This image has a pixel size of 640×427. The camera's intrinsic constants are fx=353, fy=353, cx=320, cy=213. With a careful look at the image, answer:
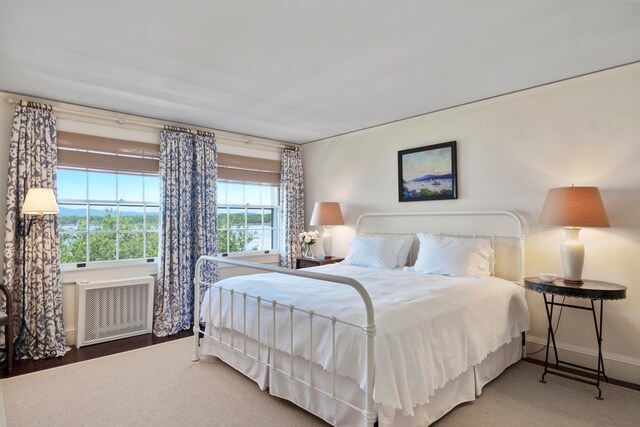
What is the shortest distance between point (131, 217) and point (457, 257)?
3.55 m

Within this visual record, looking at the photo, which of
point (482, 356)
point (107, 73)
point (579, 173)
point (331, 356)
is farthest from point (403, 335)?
point (107, 73)

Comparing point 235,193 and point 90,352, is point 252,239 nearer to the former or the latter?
point 235,193

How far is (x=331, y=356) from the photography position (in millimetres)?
2025

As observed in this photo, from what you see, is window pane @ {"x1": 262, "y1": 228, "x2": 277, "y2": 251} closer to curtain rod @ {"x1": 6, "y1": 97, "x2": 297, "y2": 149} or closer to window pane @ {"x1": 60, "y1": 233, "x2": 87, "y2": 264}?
curtain rod @ {"x1": 6, "y1": 97, "x2": 297, "y2": 149}

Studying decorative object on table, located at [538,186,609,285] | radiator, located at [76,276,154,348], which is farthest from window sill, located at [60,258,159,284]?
decorative object on table, located at [538,186,609,285]

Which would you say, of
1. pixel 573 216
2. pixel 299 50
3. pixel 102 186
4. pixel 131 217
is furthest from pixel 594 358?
pixel 102 186

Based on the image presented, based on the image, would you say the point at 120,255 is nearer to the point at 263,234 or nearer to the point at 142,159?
the point at 142,159

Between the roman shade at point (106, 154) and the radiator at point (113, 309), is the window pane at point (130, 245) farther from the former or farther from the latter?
the roman shade at point (106, 154)

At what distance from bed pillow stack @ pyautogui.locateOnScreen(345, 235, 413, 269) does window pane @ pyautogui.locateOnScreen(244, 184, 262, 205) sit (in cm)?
179

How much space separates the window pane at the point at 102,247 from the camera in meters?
3.80

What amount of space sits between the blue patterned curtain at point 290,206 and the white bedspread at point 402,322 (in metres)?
2.12

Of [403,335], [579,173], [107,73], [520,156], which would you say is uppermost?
[107,73]

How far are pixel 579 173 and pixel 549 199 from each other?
0.45 m

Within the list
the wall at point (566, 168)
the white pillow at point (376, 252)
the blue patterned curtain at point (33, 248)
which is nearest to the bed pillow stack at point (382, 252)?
the white pillow at point (376, 252)
